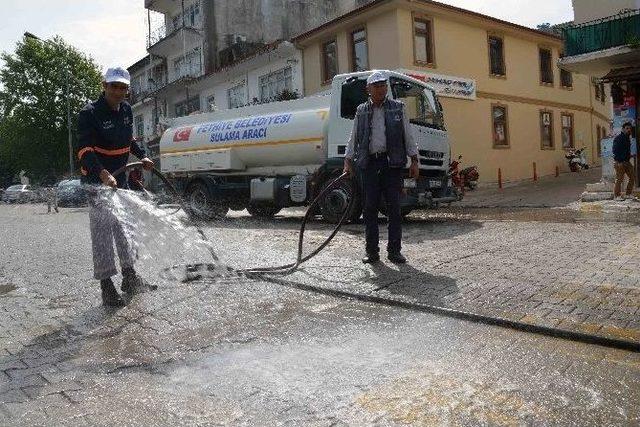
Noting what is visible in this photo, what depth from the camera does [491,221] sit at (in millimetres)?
10164

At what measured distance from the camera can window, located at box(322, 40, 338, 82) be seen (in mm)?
22703

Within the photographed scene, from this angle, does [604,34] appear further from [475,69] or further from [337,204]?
[337,204]

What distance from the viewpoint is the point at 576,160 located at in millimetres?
26281

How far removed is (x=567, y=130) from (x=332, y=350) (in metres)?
27.3

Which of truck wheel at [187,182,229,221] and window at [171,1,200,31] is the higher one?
window at [171,1,200,31]

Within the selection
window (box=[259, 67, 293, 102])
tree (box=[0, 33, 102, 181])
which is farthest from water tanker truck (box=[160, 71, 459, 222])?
tree (box=[0, 33, 102, 181])

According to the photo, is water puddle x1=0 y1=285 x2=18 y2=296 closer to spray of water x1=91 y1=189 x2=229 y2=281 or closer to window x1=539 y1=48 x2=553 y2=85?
spray of water x1=91 y1=189 x2=229 y2=281

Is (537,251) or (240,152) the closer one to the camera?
(537,251)

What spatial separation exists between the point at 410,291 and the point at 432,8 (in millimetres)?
18157

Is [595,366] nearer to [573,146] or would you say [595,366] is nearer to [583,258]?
[583,258]

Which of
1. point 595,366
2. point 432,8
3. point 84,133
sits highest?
point 432,8

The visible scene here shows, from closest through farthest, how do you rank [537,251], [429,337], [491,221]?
[429,337] < [537,251] < [491,221]

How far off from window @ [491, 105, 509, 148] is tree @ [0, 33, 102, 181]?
37.9m

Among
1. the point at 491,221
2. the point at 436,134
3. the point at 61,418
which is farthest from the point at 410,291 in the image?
the point at 436,134
